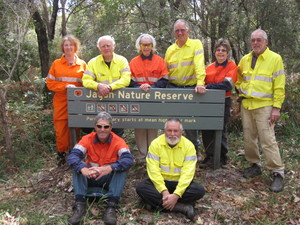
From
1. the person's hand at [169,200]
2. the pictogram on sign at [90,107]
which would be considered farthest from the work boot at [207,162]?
the pictogram on sign at [90,107]

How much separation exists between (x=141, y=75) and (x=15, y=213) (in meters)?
2.53

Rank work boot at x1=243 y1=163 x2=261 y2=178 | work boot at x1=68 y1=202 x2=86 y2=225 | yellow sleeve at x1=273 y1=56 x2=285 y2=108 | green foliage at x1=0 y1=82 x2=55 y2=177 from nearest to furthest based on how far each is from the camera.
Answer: work boot at x1=68 y1=202 x2=86 y2=225 < yellow sleeve at x1=273 y1=56 x2=285 y2=108 < work boot at x1=243 y1=163 x2=261 y2=178 < green foliage at x1=0 y1=82 x2=55 y2=177

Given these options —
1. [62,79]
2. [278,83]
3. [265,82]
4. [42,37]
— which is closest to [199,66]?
[265,82]

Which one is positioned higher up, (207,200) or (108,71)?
(108,71)

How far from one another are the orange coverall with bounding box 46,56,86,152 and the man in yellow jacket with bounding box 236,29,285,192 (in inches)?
101

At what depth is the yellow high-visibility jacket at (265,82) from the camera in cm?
424

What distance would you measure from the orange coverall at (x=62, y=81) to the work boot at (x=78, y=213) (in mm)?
1636

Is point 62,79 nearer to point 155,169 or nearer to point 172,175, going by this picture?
point 155,169

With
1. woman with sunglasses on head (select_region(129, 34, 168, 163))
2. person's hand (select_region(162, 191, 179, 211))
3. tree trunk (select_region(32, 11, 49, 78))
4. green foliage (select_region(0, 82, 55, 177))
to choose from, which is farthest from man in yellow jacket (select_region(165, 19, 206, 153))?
tree trunk (select_region(32, 11, 49, 78))

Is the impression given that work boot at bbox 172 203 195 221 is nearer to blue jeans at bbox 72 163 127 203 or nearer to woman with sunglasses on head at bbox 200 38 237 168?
blue jeans at bbox 72 163 127 203

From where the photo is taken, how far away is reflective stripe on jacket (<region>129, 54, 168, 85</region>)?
461 centimetres

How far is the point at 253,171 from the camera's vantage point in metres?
4.82

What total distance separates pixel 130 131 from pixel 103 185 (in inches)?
123

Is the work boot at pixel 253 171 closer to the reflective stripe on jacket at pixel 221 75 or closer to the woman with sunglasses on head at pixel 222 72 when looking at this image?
Answer: the woman with sunglasses on head at pixel 222 72
